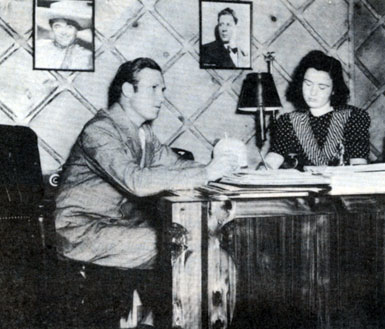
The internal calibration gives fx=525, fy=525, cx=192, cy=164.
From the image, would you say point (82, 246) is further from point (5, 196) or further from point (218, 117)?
point (218, 117)

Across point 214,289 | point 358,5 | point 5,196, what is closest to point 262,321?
point 214,289

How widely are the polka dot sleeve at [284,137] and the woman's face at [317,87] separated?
150 mm

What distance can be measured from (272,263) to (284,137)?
1304mm

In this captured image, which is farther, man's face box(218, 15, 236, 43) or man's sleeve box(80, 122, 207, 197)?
man's face box(218, 15, 236, 43)

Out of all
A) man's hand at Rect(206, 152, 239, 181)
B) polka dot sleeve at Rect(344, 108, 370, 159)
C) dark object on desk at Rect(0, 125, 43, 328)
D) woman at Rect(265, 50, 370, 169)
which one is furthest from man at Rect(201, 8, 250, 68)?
man's hand at Rect(206, 152, 239, 181)

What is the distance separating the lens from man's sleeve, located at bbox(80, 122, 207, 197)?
4.61ft

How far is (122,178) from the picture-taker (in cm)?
149

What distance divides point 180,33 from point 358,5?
1112 millimetres

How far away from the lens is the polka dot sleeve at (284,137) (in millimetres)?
2432

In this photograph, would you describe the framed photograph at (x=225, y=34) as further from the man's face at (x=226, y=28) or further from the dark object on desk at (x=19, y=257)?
the dark object on desk at (x=19, y=257)

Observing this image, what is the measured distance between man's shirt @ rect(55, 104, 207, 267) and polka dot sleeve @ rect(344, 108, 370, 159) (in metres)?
0.88

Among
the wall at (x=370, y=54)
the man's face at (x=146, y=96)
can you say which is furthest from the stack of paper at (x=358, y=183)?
the wall at (x=370, y=54)

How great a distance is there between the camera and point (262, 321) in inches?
48.6

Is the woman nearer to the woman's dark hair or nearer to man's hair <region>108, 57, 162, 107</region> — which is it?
the woman's dark hair
